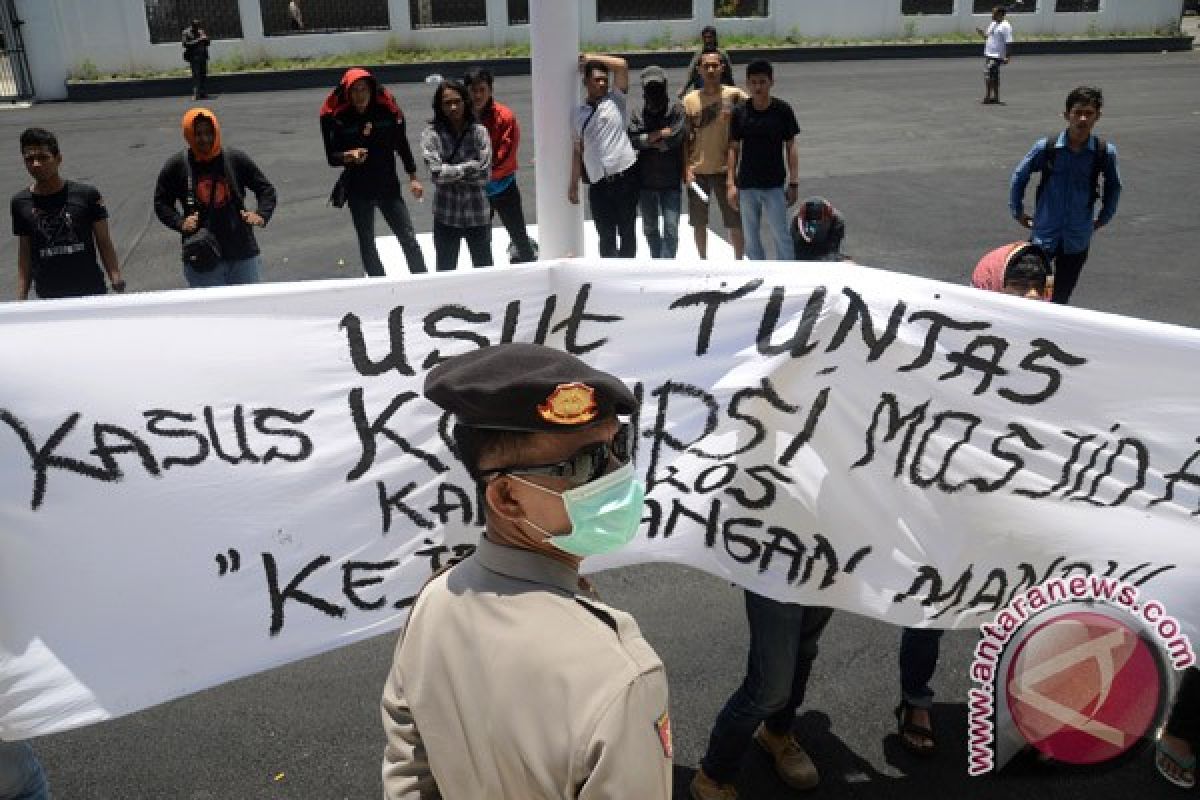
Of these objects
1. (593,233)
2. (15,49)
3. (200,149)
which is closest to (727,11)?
(15,49)

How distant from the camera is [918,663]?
383cm

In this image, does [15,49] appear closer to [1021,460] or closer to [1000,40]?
[1000,40]

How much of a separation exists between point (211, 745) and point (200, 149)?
408cm

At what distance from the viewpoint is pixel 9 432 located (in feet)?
9.72

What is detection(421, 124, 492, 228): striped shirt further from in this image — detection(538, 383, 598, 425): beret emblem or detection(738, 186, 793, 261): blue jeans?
detection(538, 383, 598, 425): beret emblem

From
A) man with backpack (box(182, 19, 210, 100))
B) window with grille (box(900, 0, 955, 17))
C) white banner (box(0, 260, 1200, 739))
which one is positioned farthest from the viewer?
window with grille (box(900, 0, 955, 17))

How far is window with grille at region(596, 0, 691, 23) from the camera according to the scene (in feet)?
85.3

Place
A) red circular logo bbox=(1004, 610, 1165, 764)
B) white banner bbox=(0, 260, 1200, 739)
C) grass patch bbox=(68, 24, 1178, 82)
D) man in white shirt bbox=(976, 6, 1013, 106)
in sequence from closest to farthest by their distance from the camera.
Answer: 1. white banner bbox=(0, 260, 1200, 739)
2. red circular logo bbox=(1004, 610, 1165, 764)
3. man in white shirt bbox=(976, 6, 1013, 106)
4. grass patch bbox=(68, 24, 1178, 82)

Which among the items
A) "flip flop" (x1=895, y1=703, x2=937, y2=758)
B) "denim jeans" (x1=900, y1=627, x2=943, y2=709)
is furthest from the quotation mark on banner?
"flip flop" (x1=895, y1=703, x2=937, y2=758)

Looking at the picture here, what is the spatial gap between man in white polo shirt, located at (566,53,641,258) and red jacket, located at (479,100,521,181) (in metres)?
0.58

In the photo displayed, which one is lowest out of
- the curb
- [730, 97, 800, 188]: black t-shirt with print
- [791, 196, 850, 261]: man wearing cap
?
the curb

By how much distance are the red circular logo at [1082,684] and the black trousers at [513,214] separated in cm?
610

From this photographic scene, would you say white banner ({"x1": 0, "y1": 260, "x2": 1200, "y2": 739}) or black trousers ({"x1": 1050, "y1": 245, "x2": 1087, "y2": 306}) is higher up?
white banner ({"x1": 0, "y1": 260, "x2": 1200, "y2": 739})

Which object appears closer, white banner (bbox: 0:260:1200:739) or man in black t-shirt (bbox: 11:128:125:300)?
white banner (bbox: 0:260:1200:739)
